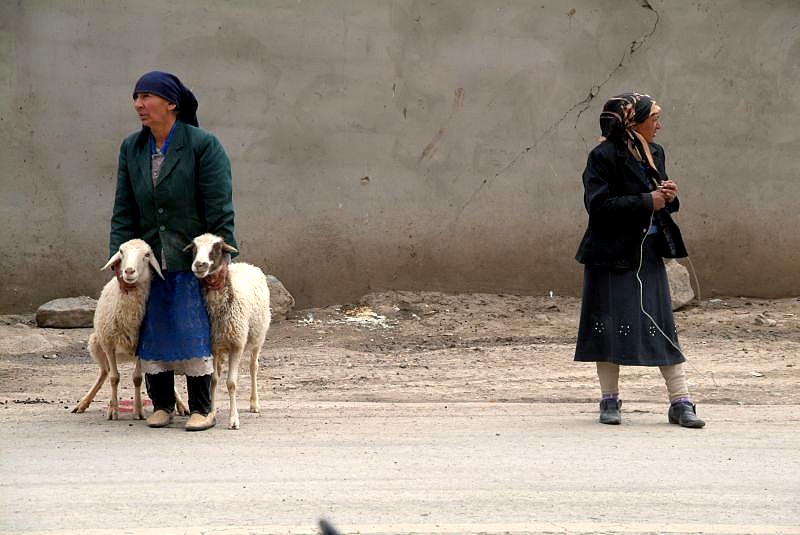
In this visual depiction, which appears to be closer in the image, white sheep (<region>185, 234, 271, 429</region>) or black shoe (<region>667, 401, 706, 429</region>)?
white sheep (<region>185, 234, 271, 429</region>)

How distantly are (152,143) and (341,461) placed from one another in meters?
2.38

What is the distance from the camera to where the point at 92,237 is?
37.6 feet

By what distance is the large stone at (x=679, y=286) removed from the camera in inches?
474

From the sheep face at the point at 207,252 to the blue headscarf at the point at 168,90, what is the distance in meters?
0.83

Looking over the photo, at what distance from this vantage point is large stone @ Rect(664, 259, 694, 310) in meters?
12.0

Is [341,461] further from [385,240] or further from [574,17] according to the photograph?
[574,17]

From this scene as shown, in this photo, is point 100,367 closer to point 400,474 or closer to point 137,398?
point 137,398

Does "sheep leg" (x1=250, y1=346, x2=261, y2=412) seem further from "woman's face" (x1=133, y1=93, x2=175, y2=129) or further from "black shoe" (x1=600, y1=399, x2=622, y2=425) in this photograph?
"black shoe" (x1=600, y1=399, x2=622, y2=425)

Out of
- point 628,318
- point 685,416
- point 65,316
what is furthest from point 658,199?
point 65,316

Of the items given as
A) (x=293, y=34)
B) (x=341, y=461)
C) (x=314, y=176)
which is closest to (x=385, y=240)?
(x=314, y=176)

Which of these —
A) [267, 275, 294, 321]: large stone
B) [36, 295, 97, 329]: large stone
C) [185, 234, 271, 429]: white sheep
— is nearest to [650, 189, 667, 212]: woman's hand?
[185, 234, 271, 429]: white sheep

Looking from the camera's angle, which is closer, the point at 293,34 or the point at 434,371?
the point at 434,371

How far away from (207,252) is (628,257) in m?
2.56

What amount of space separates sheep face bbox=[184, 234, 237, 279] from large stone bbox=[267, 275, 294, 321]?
451cm
